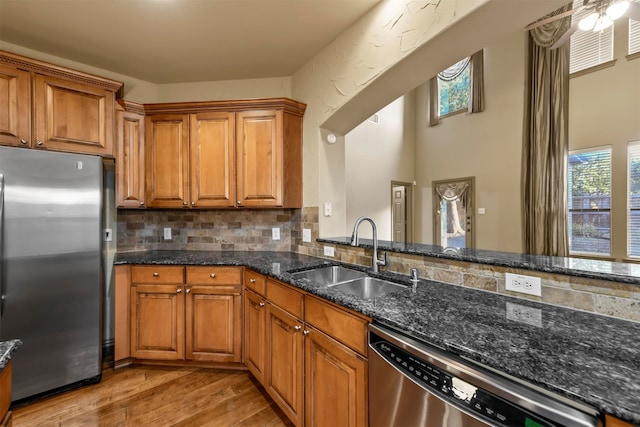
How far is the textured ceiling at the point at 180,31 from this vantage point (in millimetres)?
1920

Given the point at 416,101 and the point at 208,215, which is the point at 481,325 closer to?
the point at 208,215

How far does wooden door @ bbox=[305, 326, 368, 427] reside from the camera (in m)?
1.22

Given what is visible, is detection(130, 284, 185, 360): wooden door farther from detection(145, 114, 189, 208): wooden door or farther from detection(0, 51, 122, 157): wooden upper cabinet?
detection(0, 51, 122, 157): wooden upper cabinet

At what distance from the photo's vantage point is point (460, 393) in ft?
2.79

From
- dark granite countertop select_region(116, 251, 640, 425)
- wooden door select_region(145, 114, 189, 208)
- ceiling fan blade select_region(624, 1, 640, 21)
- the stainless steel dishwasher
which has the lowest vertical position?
the stainless steel dishwasher

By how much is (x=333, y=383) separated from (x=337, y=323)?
293 mm

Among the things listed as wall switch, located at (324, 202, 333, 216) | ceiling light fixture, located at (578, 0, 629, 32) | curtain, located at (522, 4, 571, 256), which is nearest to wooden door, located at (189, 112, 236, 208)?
wall switch, located at (324, 202, 333, 216)

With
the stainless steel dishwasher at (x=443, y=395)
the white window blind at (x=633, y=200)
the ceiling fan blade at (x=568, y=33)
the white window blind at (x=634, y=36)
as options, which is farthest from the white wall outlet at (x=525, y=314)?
the white window blind at (x=634, y=36)

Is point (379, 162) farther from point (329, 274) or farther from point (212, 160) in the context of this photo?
point (329, 274)

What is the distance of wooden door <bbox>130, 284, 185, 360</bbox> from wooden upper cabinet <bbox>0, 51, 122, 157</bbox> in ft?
3.93

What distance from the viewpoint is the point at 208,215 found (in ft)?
9.89

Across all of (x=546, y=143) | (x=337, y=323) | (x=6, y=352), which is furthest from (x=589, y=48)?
(x=6, y=352)

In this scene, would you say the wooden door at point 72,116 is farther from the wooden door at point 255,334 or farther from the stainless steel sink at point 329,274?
the stainless steel sink at point 329,274

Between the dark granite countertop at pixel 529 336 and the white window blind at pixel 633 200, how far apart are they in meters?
4.79
